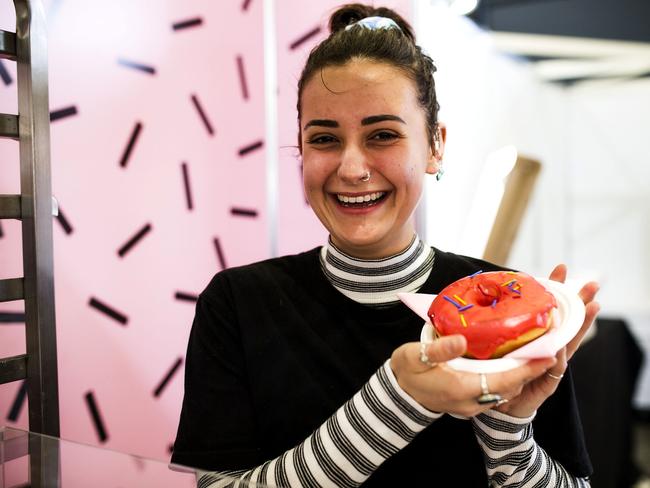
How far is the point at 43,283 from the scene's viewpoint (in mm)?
1121

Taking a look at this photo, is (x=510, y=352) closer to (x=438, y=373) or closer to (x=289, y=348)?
(x=438, y=373)

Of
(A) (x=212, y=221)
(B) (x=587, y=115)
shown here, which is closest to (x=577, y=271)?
(B) (x=587, y=115)

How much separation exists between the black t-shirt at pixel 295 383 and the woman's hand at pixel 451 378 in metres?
0.32

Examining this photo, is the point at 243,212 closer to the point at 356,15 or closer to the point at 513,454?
the point at 356,15

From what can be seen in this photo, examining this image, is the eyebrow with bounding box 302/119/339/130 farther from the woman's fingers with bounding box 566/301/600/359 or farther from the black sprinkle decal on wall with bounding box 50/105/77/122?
the black sprinkle decal on wall with bounding box 50/105/77/122

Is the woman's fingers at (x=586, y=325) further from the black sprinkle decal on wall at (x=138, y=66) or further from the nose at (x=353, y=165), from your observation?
the black sprinkle decal on wall at (x=138, y=66)

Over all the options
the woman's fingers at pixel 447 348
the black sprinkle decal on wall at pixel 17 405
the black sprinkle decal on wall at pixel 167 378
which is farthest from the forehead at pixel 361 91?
the black sprinkle decal on wall at pixel 167 378

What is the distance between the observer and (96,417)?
1.79 meters

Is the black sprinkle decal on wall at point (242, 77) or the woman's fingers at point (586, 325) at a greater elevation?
the black sprinkle decal on wall at point (242, 77)

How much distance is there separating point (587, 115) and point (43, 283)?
3875 mm

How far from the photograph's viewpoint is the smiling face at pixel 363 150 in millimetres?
1125

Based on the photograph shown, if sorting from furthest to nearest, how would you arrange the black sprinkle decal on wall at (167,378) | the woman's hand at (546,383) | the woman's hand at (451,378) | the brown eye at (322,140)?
1. the black sprinkle decal on wall at (167,378)
2. the brown eye at (322,140)
3. the woman's hand at (546,383)
4. the woman's hand at (451,378)

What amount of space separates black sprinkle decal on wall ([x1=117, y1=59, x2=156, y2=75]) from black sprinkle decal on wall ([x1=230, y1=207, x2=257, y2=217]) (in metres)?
0.57

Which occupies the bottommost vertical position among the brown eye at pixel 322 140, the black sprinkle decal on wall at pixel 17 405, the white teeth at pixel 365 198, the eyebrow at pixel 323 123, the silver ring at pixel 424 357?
the black sprinkle decal on wall at pixel 17 405
